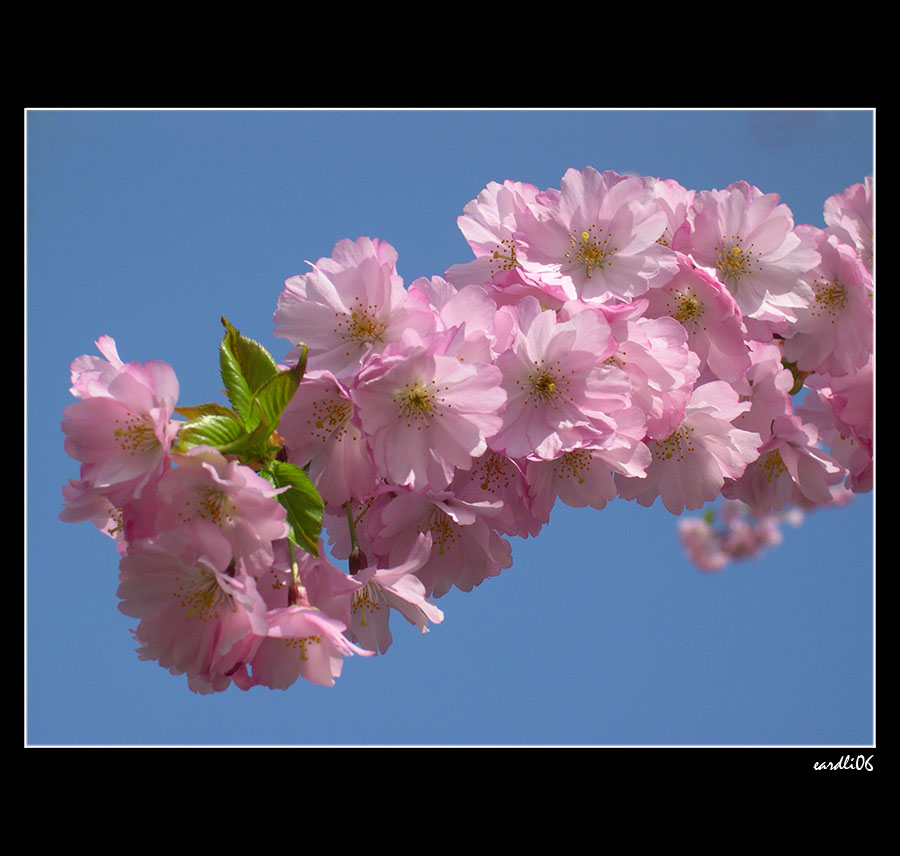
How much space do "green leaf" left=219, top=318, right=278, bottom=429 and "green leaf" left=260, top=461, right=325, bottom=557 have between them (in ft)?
0.40

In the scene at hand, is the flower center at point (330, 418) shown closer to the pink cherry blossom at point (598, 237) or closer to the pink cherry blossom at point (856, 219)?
the pink cherry blossom at point (598, 237)

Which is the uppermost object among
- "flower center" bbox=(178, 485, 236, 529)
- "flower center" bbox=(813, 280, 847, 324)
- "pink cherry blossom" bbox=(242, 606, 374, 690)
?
"flower center" bbox=(813, 280, 847, 324)

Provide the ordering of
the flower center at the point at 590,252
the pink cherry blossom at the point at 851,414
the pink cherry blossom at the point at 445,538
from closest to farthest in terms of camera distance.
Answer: the pink cherry blossom at the point at 445,538 → the flower center at the point at 590,252 → the pink cherry blossom at the point at 851,414

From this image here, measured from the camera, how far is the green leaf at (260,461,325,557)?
1.25 metres

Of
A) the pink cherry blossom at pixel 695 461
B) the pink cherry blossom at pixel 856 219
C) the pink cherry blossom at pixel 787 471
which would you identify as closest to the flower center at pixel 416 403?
the pink cherry blossom at pixel 695 461

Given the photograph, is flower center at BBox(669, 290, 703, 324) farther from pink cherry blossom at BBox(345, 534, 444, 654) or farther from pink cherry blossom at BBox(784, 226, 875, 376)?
pink cherry blossom at BBox(345, 534, 444, 654)

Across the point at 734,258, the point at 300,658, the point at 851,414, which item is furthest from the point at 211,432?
the point at 851,414

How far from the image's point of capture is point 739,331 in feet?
5.25

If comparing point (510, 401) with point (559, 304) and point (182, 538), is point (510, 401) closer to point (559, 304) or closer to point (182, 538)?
point (559, 304)

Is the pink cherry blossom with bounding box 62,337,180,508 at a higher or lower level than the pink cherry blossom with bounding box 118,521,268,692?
higher

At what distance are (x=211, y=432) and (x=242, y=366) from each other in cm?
13

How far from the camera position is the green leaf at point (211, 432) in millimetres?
1191

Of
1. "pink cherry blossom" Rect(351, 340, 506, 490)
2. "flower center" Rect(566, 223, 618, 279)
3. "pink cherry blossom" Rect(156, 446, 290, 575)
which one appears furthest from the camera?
"flower center" Rect(566, 223, 618, 279)

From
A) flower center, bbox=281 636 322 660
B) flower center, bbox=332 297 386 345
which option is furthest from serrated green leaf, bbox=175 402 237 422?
flower center, bbox=281 636 322 660
